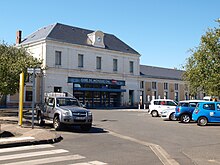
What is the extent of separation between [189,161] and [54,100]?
9.79 meters

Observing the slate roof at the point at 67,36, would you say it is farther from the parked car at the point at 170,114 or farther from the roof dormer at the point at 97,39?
the parked car at the point at 170,114

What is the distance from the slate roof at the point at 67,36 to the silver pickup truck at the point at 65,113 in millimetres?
29445

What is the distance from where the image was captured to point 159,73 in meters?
65.5

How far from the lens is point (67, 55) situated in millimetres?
47938

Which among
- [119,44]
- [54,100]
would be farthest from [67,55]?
[54,100]

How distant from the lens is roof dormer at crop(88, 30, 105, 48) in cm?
5178

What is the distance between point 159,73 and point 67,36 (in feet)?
79.2

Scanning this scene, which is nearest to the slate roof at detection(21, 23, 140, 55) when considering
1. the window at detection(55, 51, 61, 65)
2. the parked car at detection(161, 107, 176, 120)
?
the window at detection(55, 51, 61, 65)

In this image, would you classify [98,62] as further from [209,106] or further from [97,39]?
[209,106]

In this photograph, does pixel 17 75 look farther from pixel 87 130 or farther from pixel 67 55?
pixel 67 55

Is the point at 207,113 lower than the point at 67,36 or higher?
lower

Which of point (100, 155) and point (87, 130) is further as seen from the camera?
point (87, 130)

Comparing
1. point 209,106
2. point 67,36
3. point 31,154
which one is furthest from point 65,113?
point 67,36

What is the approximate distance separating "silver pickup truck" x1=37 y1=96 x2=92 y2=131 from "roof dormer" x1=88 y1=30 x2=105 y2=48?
34795 mm
